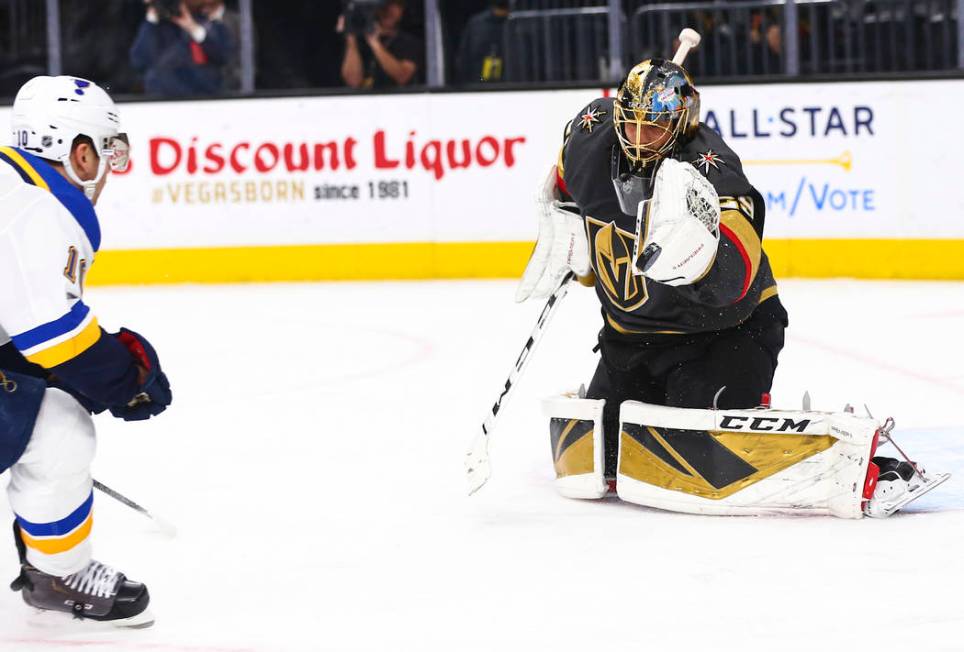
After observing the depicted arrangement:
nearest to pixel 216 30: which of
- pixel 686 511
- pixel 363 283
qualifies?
pixel 363 283

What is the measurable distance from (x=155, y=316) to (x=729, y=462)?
3.65 m

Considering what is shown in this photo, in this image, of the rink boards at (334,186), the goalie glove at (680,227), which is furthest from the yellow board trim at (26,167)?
the rink boards at (334,186)

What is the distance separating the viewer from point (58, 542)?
2.38 metres

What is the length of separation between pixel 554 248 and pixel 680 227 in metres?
0.65

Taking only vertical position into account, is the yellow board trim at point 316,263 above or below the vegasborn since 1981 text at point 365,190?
below

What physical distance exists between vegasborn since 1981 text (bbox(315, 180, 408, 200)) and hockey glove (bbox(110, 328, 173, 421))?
474 cm

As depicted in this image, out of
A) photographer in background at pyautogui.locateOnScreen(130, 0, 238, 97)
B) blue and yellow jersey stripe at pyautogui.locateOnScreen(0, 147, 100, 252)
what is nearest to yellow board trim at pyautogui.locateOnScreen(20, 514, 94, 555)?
blue and yellow jersey stripe at pyautogui.locateOnScreen(0, 147, 100, 252)

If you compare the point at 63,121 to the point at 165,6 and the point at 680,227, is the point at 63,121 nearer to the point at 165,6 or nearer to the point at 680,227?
the point at 680,227

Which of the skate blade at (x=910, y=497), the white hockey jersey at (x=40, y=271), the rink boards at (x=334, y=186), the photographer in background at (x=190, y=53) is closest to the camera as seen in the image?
the white hockey jersey at (x=40, y=271)

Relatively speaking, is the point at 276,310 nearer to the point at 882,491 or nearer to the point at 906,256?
the point at 906,256

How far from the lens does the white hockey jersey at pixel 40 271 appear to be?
7.24 feet

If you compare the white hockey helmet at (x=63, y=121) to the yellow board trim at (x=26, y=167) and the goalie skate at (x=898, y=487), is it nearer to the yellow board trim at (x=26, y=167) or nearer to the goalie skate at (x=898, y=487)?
the yellow board trim at (x=26, y=167)

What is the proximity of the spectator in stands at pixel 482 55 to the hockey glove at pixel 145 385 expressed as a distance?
489cm

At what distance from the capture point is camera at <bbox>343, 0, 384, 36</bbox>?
7.24 meters
